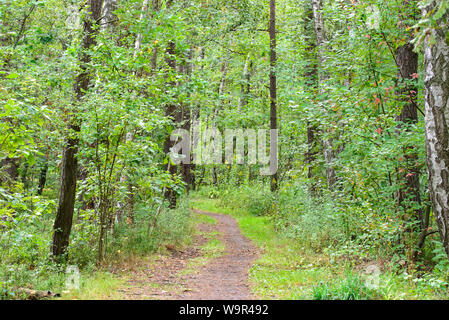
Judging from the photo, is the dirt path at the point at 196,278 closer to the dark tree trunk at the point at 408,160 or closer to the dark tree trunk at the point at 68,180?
the dark tree trunk at the point at 68,180

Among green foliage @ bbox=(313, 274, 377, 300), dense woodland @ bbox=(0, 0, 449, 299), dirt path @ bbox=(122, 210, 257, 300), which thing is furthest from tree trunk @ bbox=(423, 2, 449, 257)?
dirt path @ bbox=(122, 210, 257, 300)

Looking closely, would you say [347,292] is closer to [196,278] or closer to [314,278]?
[314,278]

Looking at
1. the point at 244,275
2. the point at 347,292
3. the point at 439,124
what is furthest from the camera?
the point at 244,275

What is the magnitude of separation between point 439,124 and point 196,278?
17.7ft

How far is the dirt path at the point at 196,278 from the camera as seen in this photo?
6395mm

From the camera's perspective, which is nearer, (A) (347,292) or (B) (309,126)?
(A) (347,292)

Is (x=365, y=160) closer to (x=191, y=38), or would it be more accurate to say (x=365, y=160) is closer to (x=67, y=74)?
(x=67, y=74)

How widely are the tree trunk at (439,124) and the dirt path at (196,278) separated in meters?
3.24

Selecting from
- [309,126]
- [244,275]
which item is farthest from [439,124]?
[244,275]

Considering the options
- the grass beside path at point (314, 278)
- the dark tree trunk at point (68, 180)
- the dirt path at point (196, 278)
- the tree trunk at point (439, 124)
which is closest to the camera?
the grass beside path at point (314, 278)

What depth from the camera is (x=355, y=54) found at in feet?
29.5

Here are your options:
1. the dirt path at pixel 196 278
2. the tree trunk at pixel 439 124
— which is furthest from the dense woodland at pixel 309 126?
the dirt path at pixel 196 278

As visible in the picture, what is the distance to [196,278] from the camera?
26.0 feet
